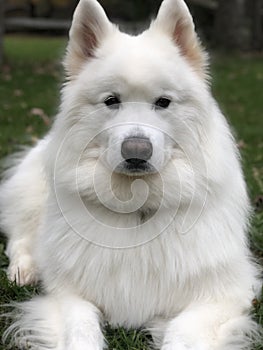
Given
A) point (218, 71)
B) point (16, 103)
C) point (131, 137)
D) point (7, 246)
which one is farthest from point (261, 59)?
point (131, 137)

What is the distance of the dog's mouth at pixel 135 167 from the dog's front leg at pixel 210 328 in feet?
2.19

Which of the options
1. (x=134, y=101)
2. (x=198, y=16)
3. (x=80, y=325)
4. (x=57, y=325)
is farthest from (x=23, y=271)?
(x=198, y=16)

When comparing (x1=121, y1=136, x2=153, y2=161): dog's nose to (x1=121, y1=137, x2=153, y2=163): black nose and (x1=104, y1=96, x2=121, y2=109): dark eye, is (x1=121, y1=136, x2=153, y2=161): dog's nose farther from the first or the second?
(x1=104, y1=96, x2=121, y2=109): dark eye

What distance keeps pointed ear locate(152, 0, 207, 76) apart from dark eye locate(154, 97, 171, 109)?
267 mm

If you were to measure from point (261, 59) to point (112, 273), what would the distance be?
1398 centimetres

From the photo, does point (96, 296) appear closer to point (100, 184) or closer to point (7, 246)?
point (100, 184)

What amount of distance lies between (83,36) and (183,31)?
458mm

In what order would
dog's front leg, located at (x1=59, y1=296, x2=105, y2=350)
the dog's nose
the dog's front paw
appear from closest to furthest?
the dog's nose
dog's front leg, located at (x1=59, y1=296, x2=105, y2=350)
the dog's front paw

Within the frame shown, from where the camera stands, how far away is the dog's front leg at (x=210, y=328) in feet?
8.46

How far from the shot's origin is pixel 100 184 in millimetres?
2736

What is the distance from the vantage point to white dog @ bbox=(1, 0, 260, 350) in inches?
104

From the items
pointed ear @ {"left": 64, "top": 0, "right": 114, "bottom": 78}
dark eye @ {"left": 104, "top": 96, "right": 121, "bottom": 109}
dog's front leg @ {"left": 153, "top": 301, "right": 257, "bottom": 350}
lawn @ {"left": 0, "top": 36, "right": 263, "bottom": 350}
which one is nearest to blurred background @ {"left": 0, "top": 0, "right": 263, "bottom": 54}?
lawn @ {"left": 0, "top": 36, "right": 263, "bottom": 350}

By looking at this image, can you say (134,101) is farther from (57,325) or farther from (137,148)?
(57,325)

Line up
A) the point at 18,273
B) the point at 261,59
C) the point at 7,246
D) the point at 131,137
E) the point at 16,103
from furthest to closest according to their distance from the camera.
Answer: the point at 261,59, the point at 16,103, the point at 7,246, the point at 18,273, the point at 131,137
